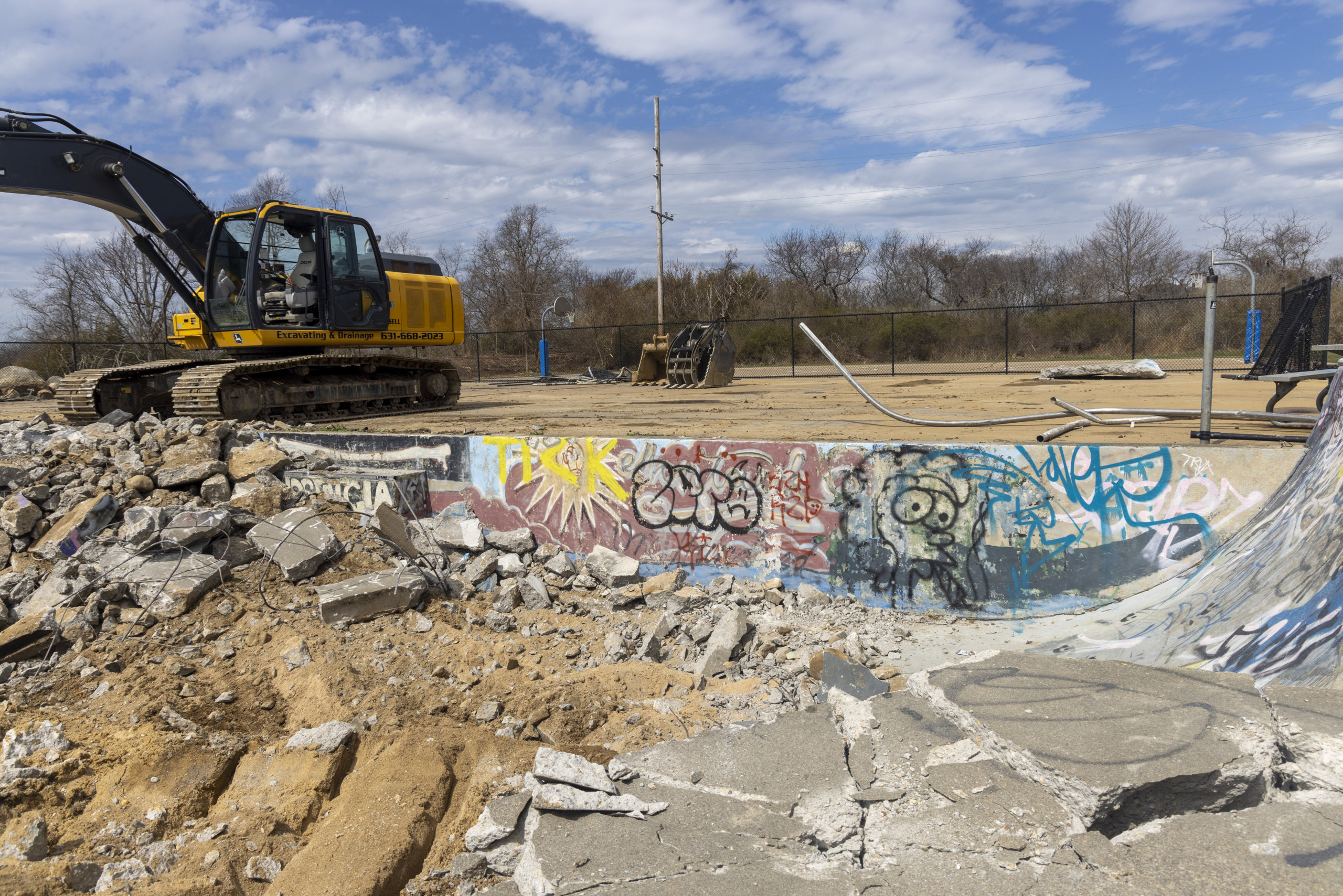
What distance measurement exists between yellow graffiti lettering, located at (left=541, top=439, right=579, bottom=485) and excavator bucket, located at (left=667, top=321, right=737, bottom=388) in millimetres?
10446

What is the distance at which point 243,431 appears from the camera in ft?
30.5

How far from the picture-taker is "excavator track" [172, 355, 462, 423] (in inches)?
408

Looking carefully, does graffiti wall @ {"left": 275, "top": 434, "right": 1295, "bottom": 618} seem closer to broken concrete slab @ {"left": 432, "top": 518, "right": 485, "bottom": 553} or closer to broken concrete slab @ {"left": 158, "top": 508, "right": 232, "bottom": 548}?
broken concrete slab @ {"left": 432, "top": 518, "right": 485, "bottom": 553}

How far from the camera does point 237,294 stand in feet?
37.9

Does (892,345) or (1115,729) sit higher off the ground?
(892,345)

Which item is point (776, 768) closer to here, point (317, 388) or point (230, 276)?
point (317, 388)

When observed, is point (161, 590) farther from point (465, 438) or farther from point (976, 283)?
point (976, 283)

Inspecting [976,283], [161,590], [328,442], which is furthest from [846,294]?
[161,590]

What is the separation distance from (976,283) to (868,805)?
51.0 meters

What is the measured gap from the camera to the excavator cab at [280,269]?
11.3 m

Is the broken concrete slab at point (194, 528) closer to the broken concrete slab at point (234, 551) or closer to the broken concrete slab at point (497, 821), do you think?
the broken concrete slab at point (234, 551)

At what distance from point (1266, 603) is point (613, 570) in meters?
4.84

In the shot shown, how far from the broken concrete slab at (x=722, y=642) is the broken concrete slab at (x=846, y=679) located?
0.70 metres

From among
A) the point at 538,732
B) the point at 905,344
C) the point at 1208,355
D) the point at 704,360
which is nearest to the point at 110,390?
the point at 538,732
